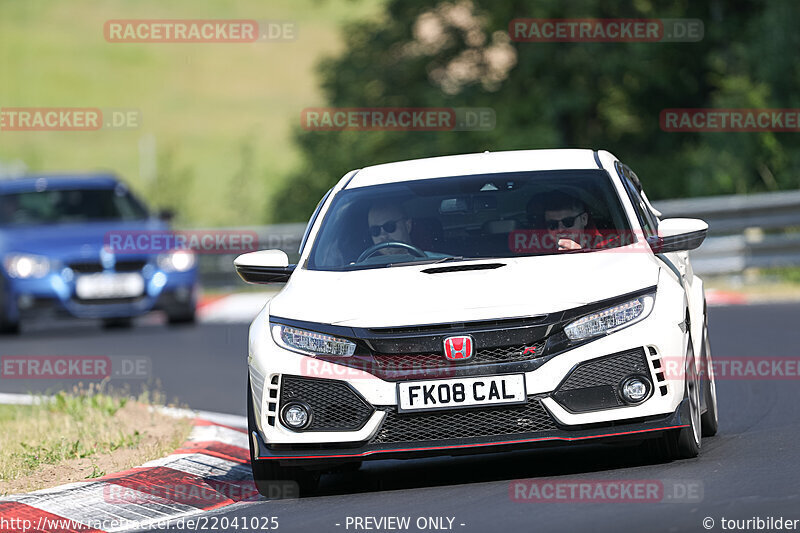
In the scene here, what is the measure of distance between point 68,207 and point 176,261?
1771mm

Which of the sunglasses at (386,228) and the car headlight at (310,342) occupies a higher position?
the sunglasses at (386,228)

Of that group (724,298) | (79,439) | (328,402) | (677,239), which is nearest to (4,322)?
(724,298)

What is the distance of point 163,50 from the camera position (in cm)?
17275

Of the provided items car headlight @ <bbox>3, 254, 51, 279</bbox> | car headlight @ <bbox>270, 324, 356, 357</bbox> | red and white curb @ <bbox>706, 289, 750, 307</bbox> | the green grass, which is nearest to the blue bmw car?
car headlight @ <bbox>3, 254, 51, 279</bbox>

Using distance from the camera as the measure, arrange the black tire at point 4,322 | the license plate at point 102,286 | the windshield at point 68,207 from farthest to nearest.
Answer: the windshield at point 68,207 → the black tire at point 4,322 → the license plate at point 102,286

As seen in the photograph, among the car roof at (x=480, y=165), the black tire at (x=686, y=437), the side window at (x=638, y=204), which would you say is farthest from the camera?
the car roof at (x=480, y=165)

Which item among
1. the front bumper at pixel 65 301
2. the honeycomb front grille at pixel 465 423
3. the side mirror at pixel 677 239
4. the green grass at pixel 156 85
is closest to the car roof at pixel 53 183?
the front bumper at pixel 65 301

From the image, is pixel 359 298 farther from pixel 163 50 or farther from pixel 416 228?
pixel 163 50

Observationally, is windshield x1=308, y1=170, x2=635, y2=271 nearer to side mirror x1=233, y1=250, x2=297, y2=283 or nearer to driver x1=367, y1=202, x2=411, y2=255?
driver x1=367, y1=202, x2=411, y2=255

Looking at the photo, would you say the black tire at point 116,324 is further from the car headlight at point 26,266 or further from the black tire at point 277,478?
the black tire at point 277,478

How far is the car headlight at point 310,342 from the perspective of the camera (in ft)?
23.8

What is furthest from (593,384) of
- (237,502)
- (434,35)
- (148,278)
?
(434,35)

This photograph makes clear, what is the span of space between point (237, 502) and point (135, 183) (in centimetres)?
10845

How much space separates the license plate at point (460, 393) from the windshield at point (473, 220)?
0.99m
